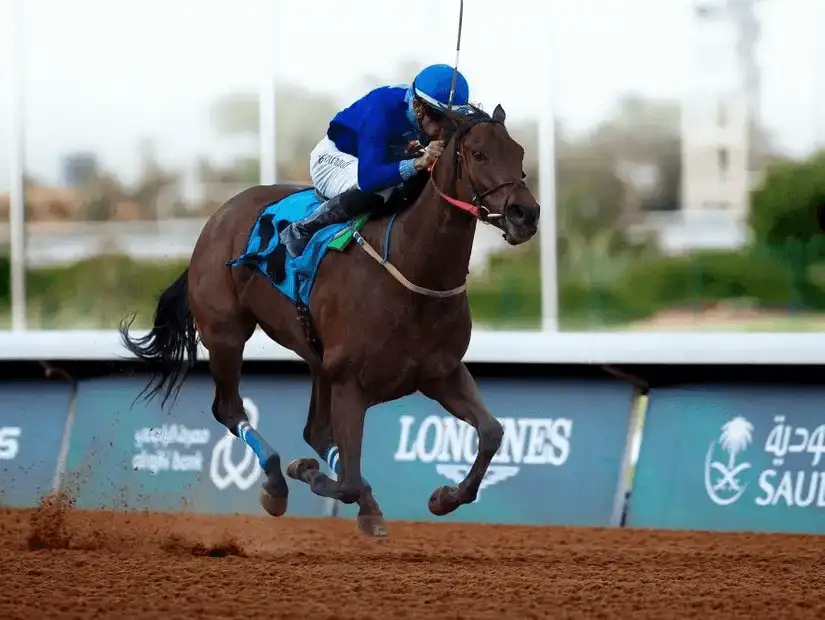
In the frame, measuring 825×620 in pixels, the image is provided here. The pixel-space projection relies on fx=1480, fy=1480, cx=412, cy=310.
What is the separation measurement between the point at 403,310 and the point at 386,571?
41.6 inches

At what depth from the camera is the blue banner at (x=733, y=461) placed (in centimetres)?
711

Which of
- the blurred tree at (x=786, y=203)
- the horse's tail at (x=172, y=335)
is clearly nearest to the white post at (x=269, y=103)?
the horse's tail at (x=172, y=335)

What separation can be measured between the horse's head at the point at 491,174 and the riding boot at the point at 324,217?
0.57 meters

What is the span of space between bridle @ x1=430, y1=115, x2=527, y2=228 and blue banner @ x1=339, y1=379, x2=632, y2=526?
2672 mm

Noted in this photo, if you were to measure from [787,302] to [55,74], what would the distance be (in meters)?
12.1

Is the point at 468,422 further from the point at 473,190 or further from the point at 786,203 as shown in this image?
the point at 786,203

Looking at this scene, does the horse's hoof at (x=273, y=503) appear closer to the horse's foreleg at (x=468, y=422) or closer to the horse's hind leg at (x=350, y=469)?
the horse's hind leg at (x=350, y=469)

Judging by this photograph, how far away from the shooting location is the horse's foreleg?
555cm

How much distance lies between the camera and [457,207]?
520 cm

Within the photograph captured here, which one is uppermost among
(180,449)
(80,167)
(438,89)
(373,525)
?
(80,167)

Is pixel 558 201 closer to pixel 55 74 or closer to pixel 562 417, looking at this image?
pixel 55 74

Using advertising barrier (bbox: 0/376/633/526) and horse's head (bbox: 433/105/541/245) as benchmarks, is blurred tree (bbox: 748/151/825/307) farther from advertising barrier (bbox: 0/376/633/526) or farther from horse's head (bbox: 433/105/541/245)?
horse's head (bbox: 433/105/541/245)

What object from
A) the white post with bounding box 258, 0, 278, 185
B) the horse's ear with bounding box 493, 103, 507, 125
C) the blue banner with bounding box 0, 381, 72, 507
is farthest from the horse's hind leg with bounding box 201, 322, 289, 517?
the white post with bounding box 258, 0, 278, 185

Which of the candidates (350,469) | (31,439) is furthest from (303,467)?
(31,439)
